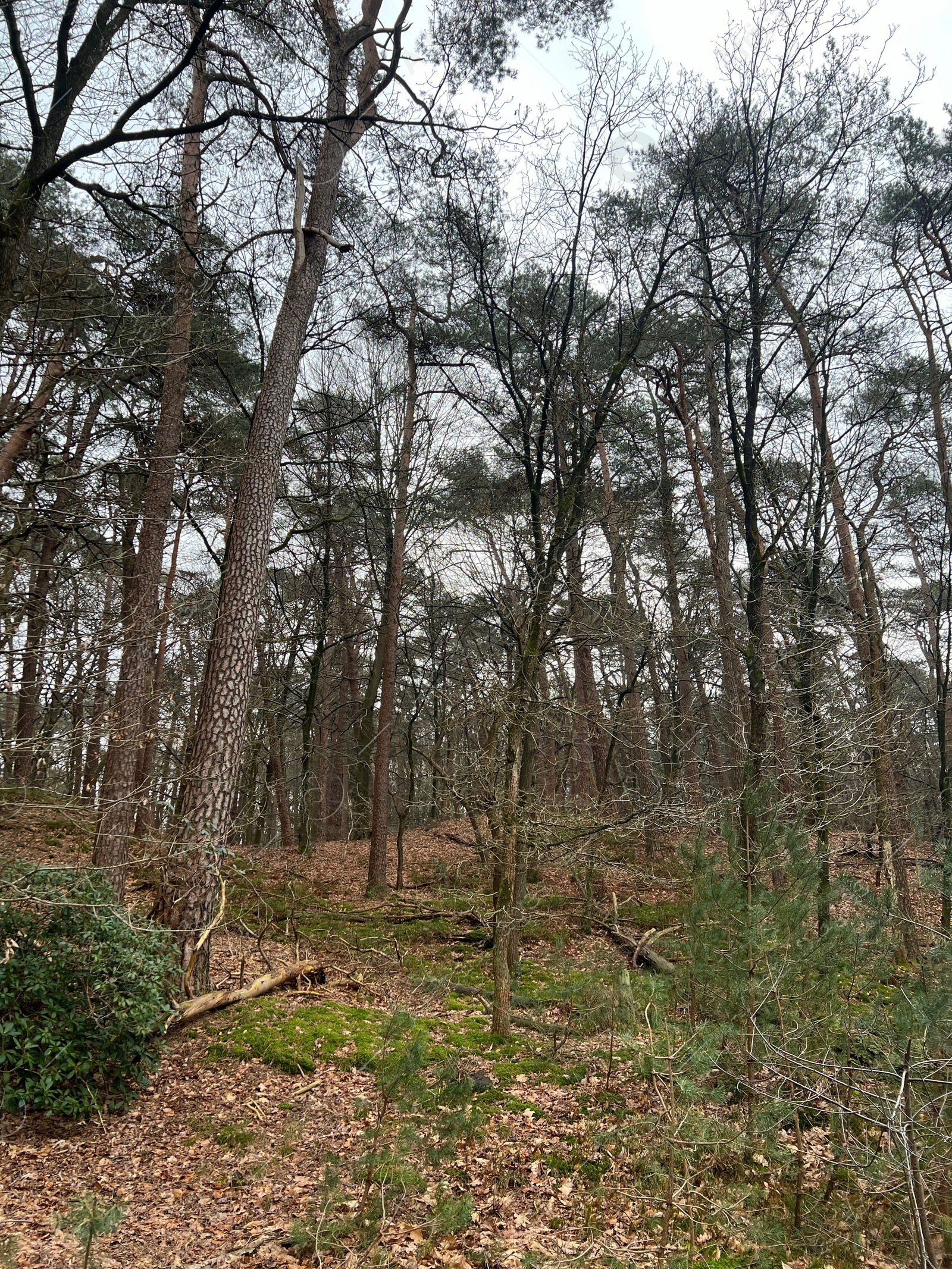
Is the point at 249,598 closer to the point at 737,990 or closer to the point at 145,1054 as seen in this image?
the point at 145,1054

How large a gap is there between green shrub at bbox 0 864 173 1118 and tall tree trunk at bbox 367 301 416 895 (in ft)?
21.5

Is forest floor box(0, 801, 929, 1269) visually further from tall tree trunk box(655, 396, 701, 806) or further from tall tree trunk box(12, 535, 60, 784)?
tall tree trunk box(655, 396, 701, 806)

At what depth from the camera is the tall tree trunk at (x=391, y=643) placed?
1130cm

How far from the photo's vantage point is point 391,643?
11875mm

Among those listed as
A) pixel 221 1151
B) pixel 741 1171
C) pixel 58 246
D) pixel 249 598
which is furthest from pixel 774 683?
pixel 58 246

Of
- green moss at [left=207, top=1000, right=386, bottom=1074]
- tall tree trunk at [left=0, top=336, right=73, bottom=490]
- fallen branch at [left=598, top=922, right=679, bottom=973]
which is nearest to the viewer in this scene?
tall tree trunk at [left=0, top=336, right=73, bottom=490]

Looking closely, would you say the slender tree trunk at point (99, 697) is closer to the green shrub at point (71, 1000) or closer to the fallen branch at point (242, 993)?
the green shrub at point (71, 1000)

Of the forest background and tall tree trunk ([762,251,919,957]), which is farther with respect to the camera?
tall tree trunk ([762,251,919,957])

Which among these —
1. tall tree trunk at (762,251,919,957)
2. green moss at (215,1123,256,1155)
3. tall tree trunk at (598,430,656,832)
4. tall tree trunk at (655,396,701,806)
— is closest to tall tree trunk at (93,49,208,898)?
green moss at (215,1123,256,1155)

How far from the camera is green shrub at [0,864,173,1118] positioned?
4.25 metres

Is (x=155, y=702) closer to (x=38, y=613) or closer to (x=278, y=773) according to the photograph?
(x=38, y=613)

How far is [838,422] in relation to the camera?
11.4m

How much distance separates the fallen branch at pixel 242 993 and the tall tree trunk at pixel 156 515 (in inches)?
64.1

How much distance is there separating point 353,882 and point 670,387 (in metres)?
10.2
